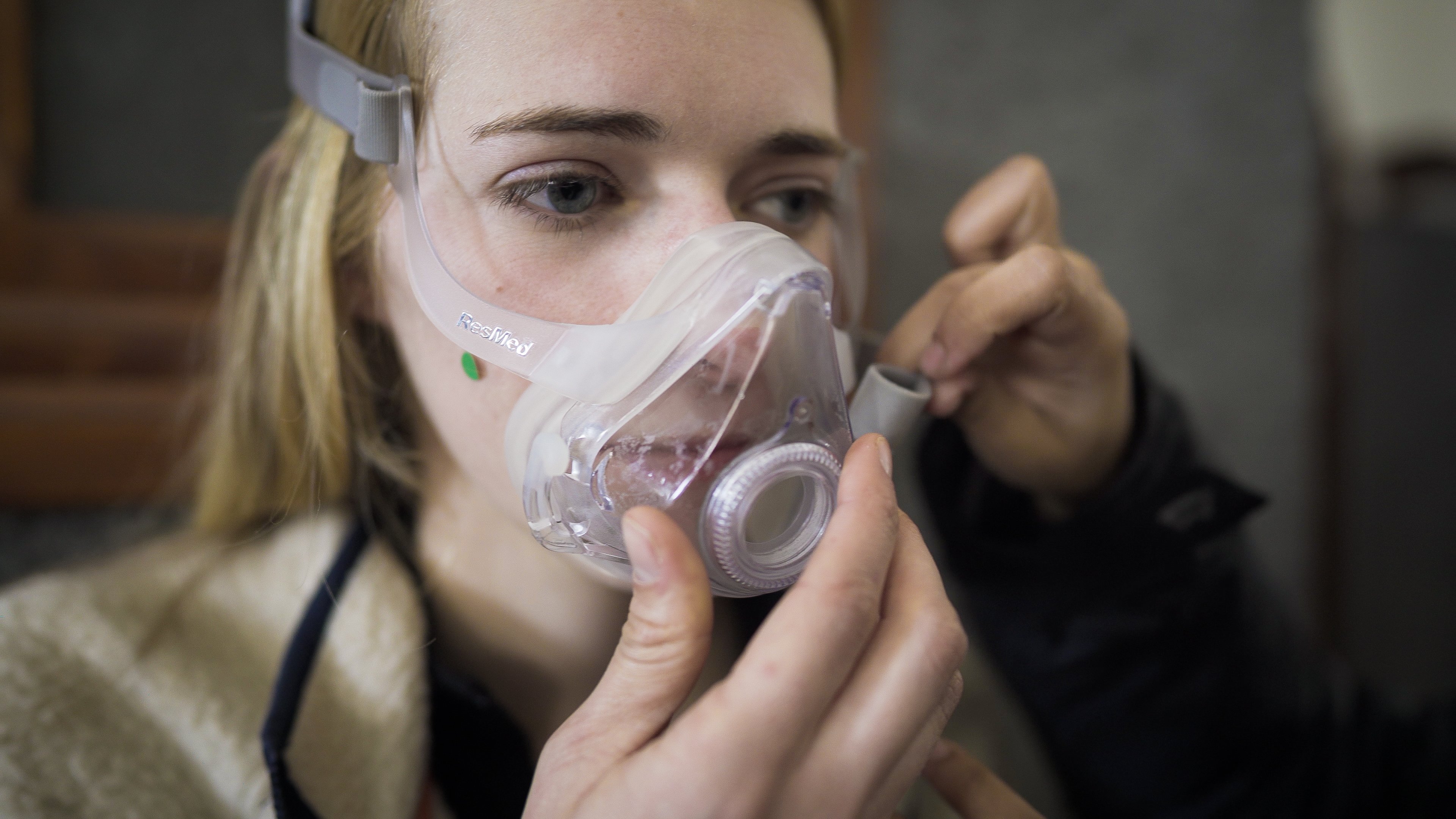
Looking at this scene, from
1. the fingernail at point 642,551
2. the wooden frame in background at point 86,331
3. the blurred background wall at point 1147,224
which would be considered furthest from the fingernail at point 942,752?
the wooden frame in background at point 86,331

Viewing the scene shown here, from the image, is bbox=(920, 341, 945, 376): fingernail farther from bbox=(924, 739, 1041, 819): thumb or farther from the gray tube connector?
bbox=(924, 739, 1041, 819): thumb

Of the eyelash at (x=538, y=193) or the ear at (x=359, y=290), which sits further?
the ear at (x=359, y=290)

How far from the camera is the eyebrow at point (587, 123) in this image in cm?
55

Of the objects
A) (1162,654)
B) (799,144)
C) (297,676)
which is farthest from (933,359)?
(297,676)

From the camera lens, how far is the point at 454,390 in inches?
25.2

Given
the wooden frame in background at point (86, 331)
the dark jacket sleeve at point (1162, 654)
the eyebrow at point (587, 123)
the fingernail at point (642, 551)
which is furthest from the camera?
the wooden frame in background at point (86, 331)

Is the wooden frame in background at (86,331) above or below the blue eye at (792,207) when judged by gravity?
below

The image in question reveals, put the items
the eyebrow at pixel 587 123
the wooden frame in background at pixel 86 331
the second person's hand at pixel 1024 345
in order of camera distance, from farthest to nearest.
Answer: the wooden frame in background at pixel 86 331, the second person's hand at pixel 1024 345, the eyebrow at pixel 587 123

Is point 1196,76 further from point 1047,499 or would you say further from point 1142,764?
point 1142,764

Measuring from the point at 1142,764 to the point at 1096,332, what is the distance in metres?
0.53

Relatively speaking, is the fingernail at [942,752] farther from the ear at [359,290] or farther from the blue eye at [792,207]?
the ear at [359,290]

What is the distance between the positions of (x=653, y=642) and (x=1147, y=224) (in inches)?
50.5

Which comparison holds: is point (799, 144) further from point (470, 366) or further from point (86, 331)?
point (86, 331)

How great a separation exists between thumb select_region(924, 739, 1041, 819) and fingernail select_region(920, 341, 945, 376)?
1.01 feet
